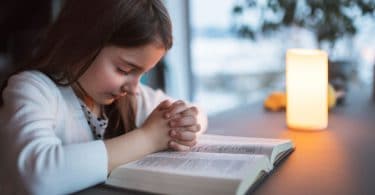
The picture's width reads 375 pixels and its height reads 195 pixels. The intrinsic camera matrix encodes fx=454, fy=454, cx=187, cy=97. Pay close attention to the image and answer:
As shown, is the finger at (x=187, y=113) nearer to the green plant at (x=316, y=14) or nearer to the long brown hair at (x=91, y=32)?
the long brown hair at (x=91, y=32)

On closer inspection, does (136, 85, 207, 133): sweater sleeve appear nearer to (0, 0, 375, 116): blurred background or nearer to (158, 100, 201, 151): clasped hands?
(158, 100, 201, 151): clasped hands

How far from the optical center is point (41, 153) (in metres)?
0.64

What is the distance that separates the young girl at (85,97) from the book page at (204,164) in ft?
0.12

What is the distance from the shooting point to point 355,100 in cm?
153

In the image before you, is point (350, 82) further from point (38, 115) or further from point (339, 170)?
point (38, 115)

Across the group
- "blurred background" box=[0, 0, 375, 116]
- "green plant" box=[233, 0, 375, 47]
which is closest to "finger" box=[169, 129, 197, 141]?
"green plant" box=[233, 0, 375, 47]

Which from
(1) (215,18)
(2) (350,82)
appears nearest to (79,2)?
(2) (350,82)

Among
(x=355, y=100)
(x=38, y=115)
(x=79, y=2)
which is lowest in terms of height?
(x=355, y=100)

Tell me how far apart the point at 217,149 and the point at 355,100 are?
2.92ft

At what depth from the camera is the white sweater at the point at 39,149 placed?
24.7 inches

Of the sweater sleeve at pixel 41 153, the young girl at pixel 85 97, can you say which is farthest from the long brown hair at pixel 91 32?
the sweater sleeve at pixel 41 153

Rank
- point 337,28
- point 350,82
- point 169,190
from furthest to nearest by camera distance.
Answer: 1. point 350,82
2. point 337,28
3. point 169,190

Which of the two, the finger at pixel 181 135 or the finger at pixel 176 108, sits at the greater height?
→ the finger at pixel 176 108

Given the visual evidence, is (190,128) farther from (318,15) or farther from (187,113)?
(318,15)
